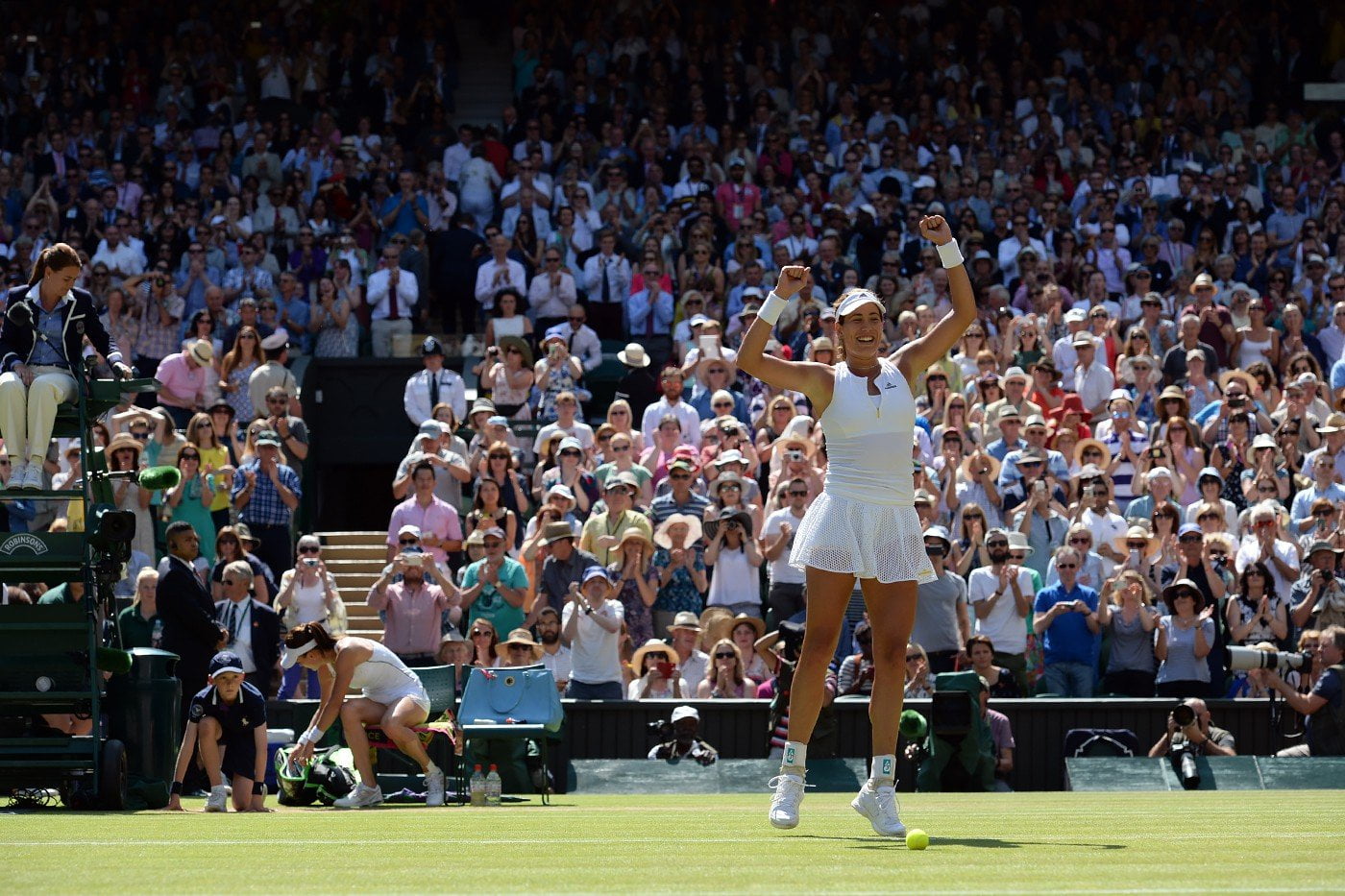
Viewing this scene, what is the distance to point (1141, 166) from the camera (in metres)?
23.5

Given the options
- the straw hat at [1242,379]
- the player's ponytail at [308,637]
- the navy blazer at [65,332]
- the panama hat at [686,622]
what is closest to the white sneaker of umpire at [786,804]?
the navy blazer at [65,332]

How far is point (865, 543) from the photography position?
748cm

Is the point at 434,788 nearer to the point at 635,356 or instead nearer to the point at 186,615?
the point at 186,615

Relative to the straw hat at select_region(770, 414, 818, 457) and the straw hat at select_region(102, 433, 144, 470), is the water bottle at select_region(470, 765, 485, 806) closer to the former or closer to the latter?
the straw hat at select_region(102, 433, 144, 470)

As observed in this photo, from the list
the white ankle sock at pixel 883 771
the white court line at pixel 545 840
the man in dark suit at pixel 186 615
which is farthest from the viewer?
the man in dark suit at pixel 186 615

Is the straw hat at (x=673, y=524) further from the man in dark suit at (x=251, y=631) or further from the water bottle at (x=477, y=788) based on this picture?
the water bottle at (x=477, y=788)

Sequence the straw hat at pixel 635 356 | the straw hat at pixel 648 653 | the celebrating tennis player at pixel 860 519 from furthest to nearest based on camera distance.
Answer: the straw hat at pixel 635 356 → the straw hat at pixel 648 653 → the celebrating tennis player at pixel 860 519

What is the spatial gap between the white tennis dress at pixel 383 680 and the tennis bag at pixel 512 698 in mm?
563

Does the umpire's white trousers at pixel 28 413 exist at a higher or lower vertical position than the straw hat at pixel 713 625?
higher

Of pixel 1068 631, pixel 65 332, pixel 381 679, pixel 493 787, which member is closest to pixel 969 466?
pixel 1068 631

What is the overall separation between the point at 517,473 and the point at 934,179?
25.9ft

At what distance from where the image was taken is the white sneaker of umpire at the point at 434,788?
12.5 metres

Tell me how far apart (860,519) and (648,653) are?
25.8ft

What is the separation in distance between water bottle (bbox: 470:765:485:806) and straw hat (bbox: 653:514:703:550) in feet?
12.9
